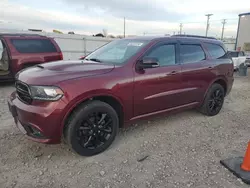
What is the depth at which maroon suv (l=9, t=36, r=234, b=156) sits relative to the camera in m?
2.71

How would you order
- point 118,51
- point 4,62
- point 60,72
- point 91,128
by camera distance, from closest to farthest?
point 60,72 < point 91,128 < point 118,51 < point 4,62

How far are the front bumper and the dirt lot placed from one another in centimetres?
42

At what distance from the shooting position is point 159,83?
3.64 m

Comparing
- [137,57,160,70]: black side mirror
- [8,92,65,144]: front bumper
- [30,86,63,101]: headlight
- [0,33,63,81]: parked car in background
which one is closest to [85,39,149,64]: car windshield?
[137,57,160,70]: black side mirror

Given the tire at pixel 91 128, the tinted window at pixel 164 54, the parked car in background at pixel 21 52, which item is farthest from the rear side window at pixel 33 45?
the tire at pixel 91 128

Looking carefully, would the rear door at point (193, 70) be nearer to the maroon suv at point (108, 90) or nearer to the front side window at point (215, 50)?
the maroon suv at point (108, 90)

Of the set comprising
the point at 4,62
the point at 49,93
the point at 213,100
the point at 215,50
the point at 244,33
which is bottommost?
the point at 213,100

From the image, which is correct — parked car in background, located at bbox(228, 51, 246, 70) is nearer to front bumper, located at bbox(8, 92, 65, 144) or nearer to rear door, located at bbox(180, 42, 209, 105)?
rear door, located at bbox(180, 42, 209, 105)

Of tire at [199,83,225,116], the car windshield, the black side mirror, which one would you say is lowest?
tire at [199,83,225,116]

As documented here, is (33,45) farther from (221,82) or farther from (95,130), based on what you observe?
(221,82)

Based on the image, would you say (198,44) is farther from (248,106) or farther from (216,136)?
(248,106)

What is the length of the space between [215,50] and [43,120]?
4.08m

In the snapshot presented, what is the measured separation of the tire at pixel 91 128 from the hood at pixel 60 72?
44 cm

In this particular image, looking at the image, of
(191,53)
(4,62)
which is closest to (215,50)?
(191,53)
